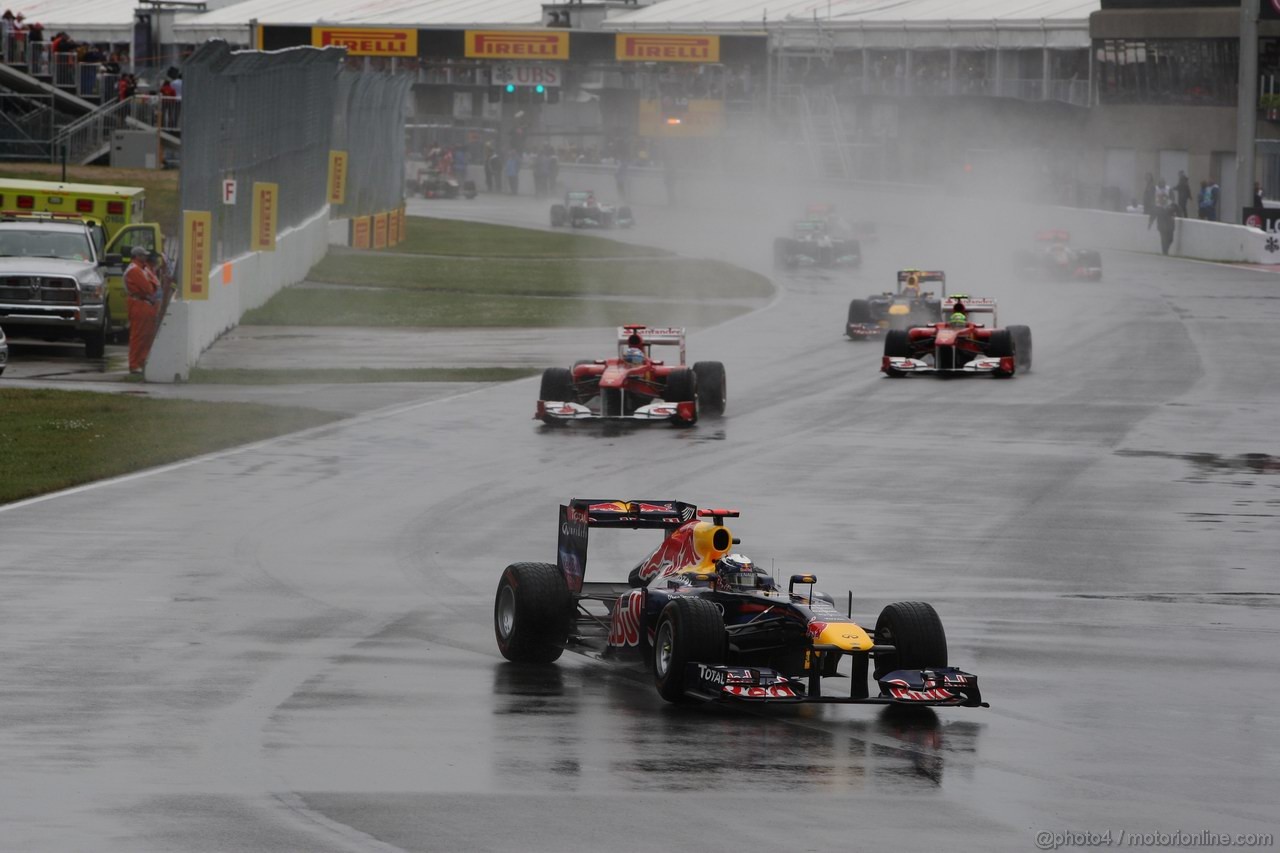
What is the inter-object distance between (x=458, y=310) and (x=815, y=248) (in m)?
16.6

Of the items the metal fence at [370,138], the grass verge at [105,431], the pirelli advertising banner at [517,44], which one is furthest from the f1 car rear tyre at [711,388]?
the pirelli advertising banner at [517,44]

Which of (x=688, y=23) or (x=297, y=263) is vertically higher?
(x=688, y=23)

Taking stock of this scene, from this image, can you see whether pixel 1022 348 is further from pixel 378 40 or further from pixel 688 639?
pixel 378 40

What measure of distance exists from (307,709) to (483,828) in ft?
7.66

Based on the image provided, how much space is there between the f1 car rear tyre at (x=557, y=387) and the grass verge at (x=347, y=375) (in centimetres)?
463

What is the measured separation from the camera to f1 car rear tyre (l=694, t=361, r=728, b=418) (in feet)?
79.8

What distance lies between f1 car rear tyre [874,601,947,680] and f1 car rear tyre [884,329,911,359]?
18860mm

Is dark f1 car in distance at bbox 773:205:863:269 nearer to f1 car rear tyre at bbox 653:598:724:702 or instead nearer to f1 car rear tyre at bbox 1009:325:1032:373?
f1 car rear tyre at bbox 1009:325:1032:373

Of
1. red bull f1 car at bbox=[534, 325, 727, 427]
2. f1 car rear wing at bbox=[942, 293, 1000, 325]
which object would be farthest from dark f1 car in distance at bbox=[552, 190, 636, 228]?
red bull f1 car at bbox=[534, 325, 727, 427]

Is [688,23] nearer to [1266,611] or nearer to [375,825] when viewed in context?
[1266,611]

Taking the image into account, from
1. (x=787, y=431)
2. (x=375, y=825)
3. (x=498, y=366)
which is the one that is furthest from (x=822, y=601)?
(x=498, y=366)

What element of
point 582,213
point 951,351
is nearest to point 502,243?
point 582,213

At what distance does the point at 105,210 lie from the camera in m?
33.9

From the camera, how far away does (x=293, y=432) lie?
73.3ft
